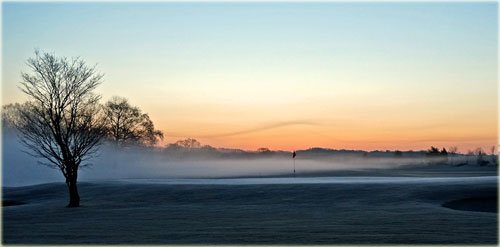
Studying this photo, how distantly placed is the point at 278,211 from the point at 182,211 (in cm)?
517

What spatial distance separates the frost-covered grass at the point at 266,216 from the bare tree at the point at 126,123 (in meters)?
40.8

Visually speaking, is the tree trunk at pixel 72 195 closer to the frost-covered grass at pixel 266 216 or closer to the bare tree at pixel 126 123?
the frost-covered grass at pixel 266 216

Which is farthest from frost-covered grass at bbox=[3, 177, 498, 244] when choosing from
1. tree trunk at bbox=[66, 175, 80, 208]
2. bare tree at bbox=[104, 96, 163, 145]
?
bare tree at bbox=[104, 96, 163, 145]

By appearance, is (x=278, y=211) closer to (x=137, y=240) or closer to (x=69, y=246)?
(x=137, y=240)

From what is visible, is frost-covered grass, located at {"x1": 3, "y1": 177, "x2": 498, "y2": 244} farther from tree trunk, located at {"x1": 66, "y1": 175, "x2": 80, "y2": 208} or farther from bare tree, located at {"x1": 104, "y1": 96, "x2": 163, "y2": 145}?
bare tree, located at {"x1": 104, "y1": 96, "x2": 163, "y2": 145}

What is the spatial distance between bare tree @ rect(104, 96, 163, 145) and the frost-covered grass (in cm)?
4083

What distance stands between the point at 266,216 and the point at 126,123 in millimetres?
67566

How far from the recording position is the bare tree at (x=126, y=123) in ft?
304

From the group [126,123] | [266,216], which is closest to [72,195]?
[266,216]

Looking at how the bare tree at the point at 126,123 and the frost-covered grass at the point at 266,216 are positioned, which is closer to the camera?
the frost-covered grass at the point at 266,216

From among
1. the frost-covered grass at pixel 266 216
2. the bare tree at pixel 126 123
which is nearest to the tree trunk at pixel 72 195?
the frost-covered grass at pixel 266 216

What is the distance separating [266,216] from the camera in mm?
28953

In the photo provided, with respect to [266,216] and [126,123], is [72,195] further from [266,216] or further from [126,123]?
[126,123]

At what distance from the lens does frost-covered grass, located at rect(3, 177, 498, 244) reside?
805 inches
